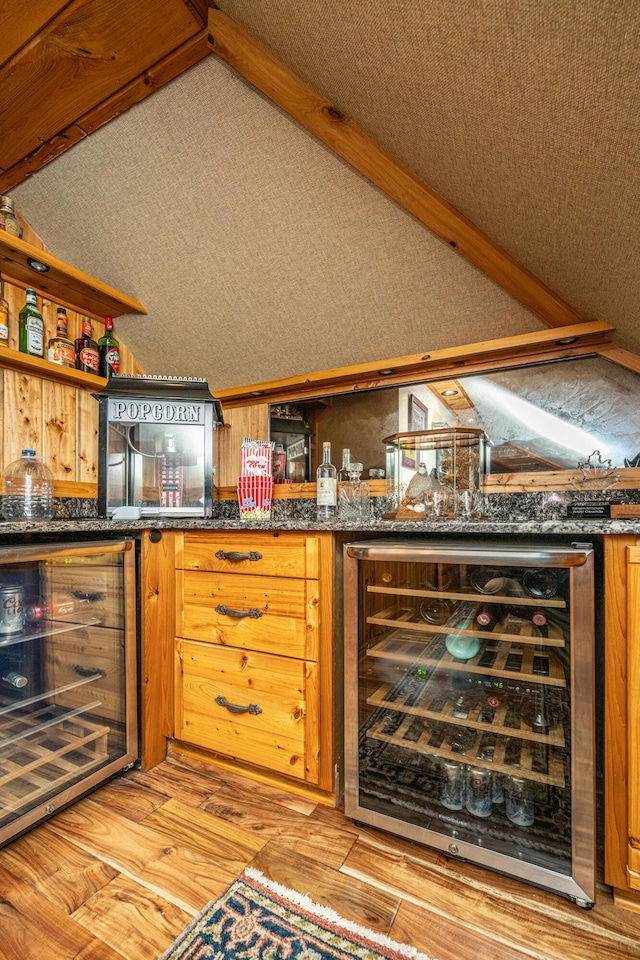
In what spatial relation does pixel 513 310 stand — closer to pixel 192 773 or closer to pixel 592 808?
pixel 592 808

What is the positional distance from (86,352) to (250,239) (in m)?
0.91

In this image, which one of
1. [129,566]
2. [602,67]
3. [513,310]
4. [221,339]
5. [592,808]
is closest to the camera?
[602,67]

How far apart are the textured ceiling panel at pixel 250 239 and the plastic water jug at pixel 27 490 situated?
86 centimetres

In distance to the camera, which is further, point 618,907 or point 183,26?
point 183,26

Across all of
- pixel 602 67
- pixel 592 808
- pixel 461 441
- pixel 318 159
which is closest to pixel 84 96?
pixel 318 159

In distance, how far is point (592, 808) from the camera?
968mm

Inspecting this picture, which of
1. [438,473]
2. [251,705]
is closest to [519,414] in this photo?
[438,473]

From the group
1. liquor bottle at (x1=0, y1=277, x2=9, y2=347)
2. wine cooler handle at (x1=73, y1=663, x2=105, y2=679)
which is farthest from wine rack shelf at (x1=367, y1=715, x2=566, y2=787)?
liquor bottle at (x1=0, y1=277, x2=9, y2=347)

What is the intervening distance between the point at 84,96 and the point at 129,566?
1.60 metres

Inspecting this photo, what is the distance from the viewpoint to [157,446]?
191 centimetres

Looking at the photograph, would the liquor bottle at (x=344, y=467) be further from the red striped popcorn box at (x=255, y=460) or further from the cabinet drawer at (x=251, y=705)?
the cabinet drawer at (x=251, y=705)

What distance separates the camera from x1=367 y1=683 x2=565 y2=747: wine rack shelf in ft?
3.54

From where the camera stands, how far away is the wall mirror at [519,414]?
1483 millimetres

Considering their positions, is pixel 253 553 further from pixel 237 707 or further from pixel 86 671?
pixel 86 671
